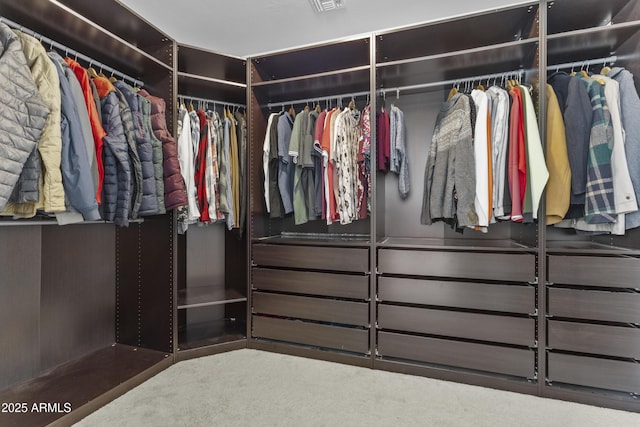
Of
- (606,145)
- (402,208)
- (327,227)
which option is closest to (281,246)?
(327,227)

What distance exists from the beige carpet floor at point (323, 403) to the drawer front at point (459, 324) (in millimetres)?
288

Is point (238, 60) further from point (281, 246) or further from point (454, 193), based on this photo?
point (454, 193)

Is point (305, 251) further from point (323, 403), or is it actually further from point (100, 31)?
point (100, 31)

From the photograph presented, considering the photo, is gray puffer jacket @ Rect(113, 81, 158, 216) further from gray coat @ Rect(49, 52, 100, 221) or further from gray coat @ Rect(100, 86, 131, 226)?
gray coat @ Rect(49, 52, 100, 221)

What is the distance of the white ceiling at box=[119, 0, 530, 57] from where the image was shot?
2.27m

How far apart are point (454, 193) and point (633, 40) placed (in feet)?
4.02

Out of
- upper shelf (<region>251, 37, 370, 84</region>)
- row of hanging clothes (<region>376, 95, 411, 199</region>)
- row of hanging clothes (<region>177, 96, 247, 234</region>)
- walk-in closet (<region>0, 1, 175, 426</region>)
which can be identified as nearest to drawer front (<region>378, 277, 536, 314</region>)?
row of hanging clothes (<region>376, 95, 411, 199</region>)

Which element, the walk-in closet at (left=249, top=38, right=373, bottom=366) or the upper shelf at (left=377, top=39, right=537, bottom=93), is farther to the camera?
the walk-in closet at (left=249, top=38, right=373, bottom=366)

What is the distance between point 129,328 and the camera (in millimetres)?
2242

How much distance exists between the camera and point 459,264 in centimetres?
191

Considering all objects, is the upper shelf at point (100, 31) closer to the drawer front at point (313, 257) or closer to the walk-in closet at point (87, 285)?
the walk-in closet at point (87, 285)

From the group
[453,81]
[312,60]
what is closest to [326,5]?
[312,60]

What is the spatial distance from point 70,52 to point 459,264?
95.9 inches

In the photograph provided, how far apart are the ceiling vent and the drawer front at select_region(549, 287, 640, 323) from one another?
2.25m
